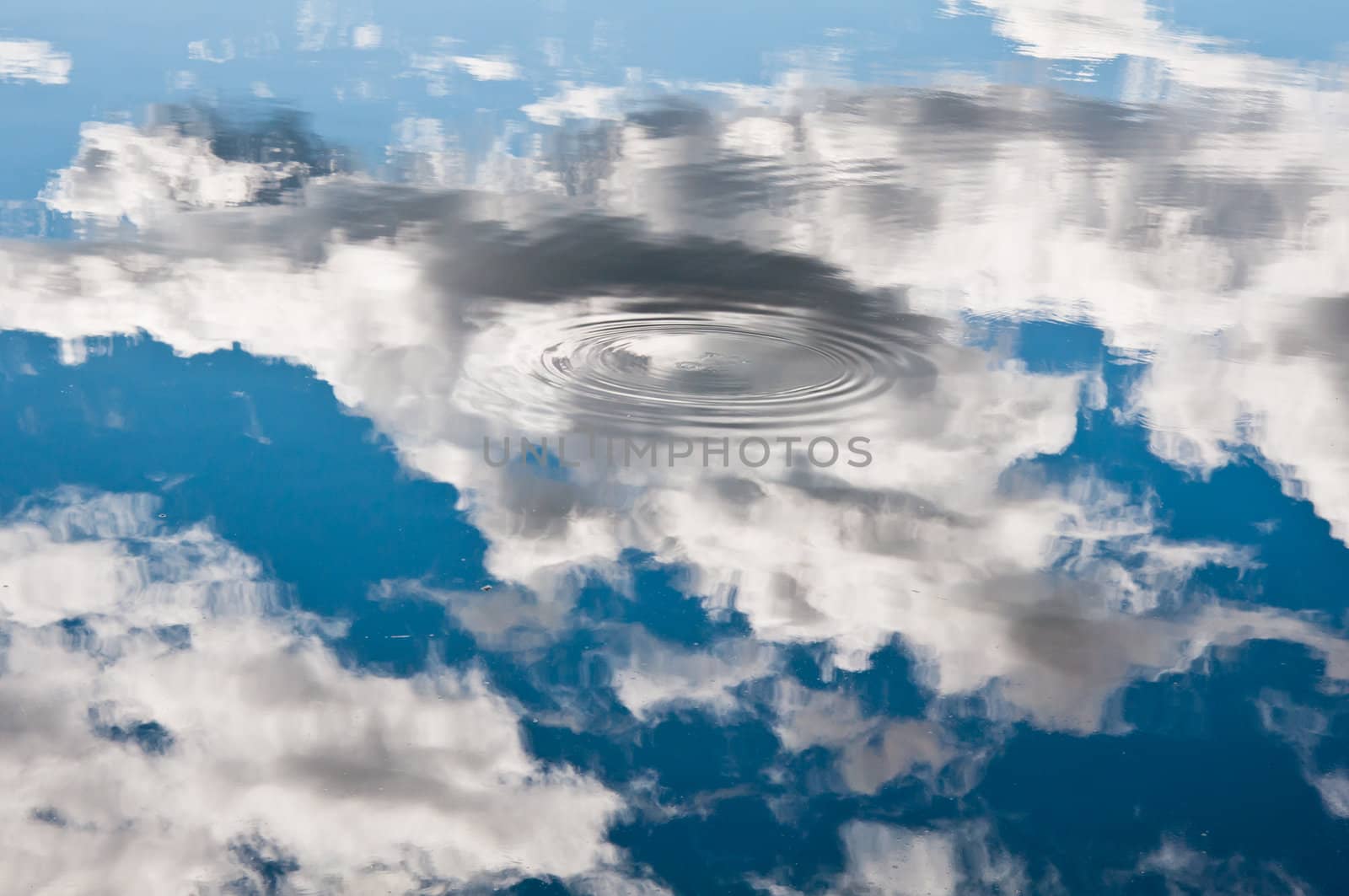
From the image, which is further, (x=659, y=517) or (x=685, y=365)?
(x=685, y=365)

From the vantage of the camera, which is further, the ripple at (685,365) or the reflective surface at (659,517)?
the ripple at (685,365)

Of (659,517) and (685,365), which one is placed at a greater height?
(685,365)

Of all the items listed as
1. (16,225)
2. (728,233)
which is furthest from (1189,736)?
(16,225)

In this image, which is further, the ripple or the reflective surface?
the ripple
